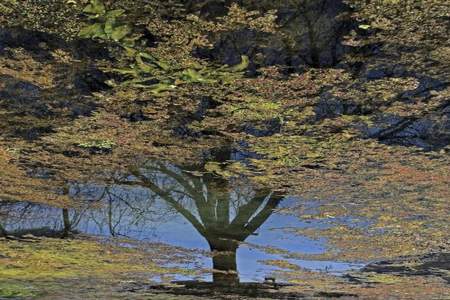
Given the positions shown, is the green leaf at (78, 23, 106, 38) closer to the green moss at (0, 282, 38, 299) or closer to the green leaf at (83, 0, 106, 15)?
the green leaf at (83, 0, 106, 15)

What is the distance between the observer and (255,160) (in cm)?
482

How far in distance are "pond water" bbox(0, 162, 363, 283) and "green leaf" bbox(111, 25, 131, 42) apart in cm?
121

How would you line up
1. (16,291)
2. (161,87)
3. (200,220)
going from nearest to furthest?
(16,291) → (161,87) → (200,220)

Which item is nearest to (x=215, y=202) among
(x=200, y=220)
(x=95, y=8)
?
(x=200, y=220)

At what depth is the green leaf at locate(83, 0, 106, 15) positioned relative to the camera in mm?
4356

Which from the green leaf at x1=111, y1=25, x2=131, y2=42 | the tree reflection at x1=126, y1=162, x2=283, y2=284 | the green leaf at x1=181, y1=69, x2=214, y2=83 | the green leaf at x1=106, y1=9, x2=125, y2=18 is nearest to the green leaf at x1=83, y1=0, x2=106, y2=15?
the green leaf at x1=106, y1=9, x2=125, y2=18

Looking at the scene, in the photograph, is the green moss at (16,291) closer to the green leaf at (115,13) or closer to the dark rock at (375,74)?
the green leaf at (115,13)

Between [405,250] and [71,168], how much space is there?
9.92 feet

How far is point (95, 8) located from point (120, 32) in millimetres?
276

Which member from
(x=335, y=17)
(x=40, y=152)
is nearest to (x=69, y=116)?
(x=40, y=152)

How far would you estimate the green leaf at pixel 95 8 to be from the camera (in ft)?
14.3

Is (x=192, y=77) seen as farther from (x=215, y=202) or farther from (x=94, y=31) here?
(x=215, y=202)

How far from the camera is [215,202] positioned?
16.2 feet

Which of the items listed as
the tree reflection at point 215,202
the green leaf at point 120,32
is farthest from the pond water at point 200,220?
the green leaf at point 120,32
